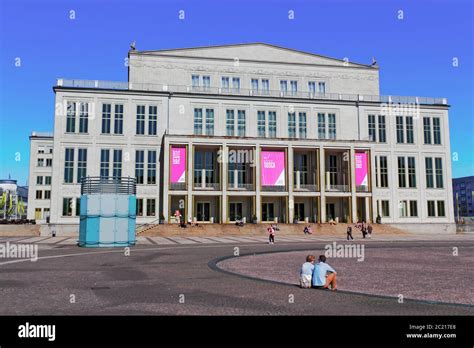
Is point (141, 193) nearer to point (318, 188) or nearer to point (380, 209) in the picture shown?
point (318, 188)

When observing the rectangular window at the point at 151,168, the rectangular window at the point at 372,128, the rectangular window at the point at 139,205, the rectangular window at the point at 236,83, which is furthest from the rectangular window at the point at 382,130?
the rectangular window at the point at 139,205

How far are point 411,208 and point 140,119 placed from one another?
3788cm

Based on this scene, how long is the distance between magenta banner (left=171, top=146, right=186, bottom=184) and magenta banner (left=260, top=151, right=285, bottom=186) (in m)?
9.35

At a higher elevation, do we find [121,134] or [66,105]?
[66,105]

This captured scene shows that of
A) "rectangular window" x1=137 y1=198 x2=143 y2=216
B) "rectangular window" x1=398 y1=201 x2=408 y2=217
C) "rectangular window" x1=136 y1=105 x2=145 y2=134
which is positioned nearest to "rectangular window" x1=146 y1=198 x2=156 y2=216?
"rectangular window" x1=137 y1=198 x2=143 y2=216

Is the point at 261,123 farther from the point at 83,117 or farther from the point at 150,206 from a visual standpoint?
the point at 83,117

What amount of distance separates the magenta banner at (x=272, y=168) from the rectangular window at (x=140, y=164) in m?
14.7

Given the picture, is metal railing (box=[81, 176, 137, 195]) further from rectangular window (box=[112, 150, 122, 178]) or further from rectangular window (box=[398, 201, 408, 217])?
rectangular window (box=[398, 201, 408, 217])

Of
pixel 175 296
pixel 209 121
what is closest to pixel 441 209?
pixel 209 121

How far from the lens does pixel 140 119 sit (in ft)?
182

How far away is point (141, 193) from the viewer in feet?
176

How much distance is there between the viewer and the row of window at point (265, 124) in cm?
5694
